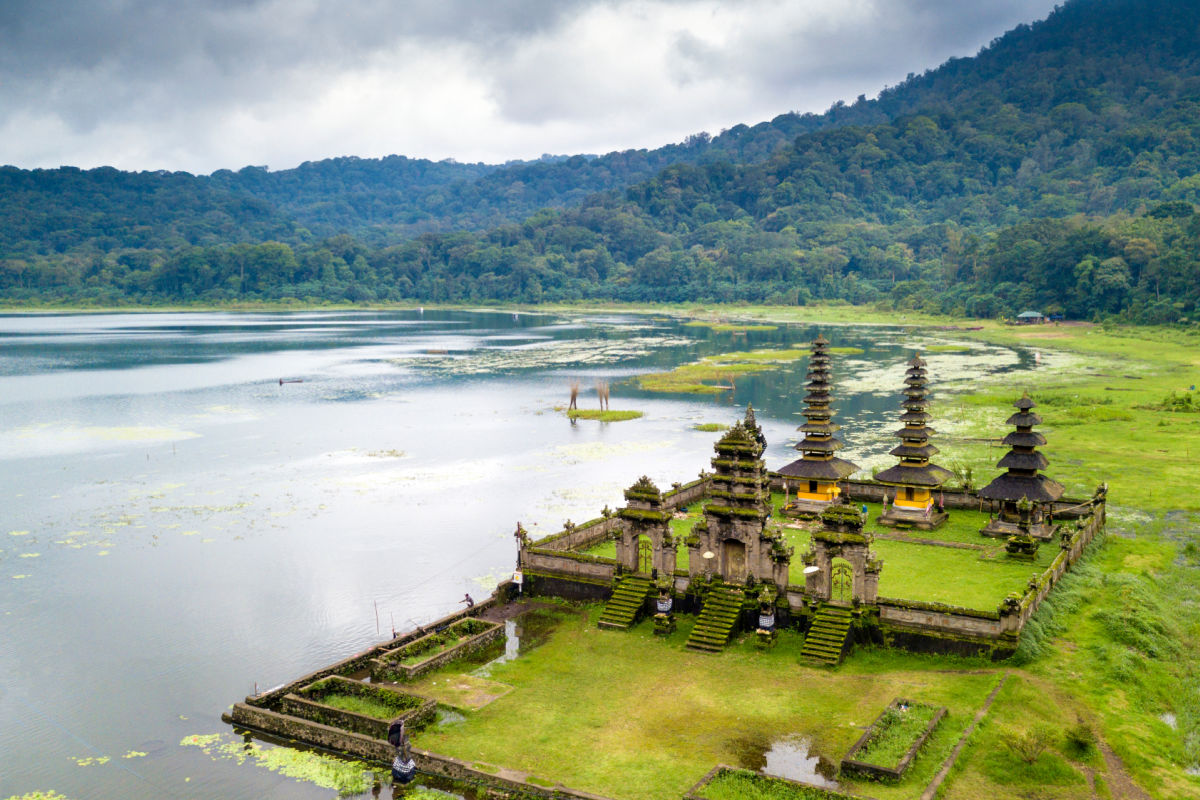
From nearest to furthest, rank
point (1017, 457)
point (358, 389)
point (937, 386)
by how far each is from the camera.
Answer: point (1017, 457)
point (937, 386)
point (358, 389)

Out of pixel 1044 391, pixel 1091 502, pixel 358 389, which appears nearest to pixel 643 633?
pixel 1091 502

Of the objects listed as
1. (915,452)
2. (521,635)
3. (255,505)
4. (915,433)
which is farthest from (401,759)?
(255,505)

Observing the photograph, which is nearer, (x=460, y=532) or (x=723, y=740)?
(x=723, y=740)

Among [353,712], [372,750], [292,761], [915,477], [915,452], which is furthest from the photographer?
[915,452]

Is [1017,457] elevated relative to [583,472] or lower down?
elevated

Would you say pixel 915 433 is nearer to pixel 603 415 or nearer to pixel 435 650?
pixel 435 650

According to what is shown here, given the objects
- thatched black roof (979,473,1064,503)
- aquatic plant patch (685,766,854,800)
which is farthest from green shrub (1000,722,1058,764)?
thatched black roof (979,473,1064,503)

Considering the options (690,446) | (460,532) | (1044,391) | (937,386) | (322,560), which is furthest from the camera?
(937,386)

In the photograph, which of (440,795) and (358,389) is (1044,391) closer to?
(358,389)

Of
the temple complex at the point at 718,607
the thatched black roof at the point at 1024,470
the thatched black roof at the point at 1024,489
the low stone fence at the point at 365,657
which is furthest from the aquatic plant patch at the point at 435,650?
the thatched black roof at the point at 1024,470
